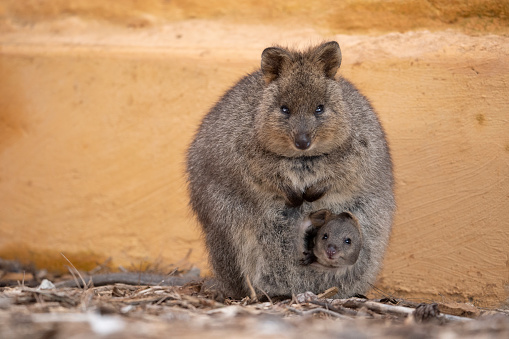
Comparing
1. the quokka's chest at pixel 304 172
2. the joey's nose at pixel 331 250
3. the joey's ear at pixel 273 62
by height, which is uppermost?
the joey's ear at pixel 273 62

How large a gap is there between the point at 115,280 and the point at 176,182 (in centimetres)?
137

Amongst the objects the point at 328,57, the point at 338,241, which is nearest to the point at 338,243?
the point at 338,241

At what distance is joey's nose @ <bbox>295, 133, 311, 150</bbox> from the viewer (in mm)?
4457

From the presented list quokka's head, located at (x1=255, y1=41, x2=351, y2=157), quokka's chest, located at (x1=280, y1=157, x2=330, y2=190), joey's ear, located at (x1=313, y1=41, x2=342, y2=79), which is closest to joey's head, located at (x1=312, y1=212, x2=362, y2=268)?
quokka's chest, located at (x1=280, y1=157, x2=330, y2=190)

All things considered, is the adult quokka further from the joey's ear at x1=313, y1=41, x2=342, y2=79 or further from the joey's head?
the joey's head

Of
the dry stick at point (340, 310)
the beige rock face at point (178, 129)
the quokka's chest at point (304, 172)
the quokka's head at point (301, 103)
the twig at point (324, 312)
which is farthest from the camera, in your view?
the beige rock face at point (178, 129)

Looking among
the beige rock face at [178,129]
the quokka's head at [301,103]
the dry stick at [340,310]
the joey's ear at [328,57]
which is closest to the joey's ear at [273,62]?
the quokka's head at [301,103]

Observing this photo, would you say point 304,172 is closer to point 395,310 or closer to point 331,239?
point 331,239

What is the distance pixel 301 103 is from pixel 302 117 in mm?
105

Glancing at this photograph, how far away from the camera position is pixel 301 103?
4.60 m

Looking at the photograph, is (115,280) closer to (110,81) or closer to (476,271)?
(110,81)

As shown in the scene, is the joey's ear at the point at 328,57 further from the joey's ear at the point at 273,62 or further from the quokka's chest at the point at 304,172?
the quokka's chest at the point at 304,172

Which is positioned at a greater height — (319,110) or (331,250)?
(319,110)

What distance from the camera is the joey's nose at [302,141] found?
4.46 metres
